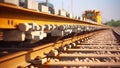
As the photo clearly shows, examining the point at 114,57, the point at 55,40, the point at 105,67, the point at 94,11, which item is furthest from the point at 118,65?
the point at 94,11

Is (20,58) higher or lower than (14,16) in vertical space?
lower

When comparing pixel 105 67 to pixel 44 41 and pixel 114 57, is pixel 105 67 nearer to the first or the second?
pixel 114 57

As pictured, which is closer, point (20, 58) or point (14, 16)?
point (20, 58)

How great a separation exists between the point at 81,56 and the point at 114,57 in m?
0.74

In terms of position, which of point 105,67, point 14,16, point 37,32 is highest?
point 14,16

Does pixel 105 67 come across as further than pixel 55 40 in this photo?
No

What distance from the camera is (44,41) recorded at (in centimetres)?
732

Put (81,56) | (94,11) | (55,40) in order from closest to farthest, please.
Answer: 1. (81,56)
2. (55,40)
3. (94,11)

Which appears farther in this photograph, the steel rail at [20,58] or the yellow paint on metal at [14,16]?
the yellow paint on metal at [14,16]

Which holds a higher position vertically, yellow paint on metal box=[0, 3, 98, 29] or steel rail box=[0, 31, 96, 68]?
yellow paint on metal box=[0, 3, 98, 29]

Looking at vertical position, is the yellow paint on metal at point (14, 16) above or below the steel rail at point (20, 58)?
above

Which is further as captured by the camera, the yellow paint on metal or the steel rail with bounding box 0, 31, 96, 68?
the yellow paint on metal

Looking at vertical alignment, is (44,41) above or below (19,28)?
below

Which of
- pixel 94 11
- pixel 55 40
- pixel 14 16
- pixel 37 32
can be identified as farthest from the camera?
pixel 94 11
